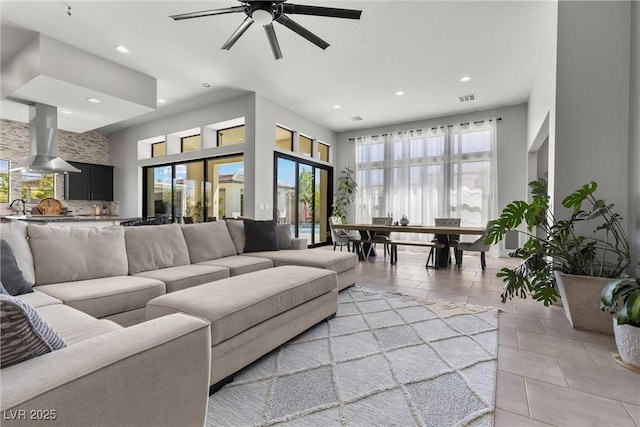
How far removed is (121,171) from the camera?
8211 mm

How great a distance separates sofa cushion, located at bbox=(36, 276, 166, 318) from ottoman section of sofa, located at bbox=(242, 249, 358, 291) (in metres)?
1.35

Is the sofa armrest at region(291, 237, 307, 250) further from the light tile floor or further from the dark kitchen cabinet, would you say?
the dark kitchen cabinet

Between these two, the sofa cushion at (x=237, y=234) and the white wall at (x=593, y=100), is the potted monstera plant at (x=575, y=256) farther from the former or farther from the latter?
the sofa cushion at (x=237, y=234)

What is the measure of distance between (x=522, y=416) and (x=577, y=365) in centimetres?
84

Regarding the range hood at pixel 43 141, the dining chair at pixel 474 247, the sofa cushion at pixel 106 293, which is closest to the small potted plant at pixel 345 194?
the dining chair at pixel 474 247

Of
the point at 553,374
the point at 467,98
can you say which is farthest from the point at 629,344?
the point at 467,98

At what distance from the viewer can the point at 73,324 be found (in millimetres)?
1432

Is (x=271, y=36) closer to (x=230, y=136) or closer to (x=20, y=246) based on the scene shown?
(x=20, y=246)

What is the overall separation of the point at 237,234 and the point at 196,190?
11.9 feet

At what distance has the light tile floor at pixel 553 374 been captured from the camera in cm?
148

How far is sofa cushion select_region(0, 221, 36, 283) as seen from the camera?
209cm

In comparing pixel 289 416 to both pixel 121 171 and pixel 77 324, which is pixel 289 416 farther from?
pixel 121 171

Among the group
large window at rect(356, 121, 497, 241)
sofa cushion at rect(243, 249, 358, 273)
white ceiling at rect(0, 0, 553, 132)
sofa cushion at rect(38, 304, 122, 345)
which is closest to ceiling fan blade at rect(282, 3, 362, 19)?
white ceiling at rect(0, 0, 553, 132)

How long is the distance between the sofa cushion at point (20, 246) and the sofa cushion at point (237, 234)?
6.39 feet
